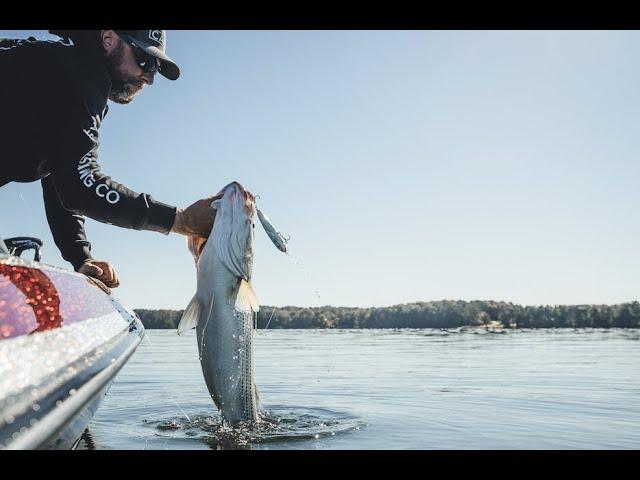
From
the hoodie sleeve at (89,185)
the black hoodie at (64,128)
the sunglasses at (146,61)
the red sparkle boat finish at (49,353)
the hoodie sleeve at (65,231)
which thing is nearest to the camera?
the red sparkle boat finish at (49,353)

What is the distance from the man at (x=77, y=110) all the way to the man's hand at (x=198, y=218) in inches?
0.4

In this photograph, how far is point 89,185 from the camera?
395 centimetres

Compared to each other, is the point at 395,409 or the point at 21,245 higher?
the point at 21,245

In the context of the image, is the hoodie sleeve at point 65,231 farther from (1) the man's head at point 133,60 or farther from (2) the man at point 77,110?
(1) the man's head at point 133,60

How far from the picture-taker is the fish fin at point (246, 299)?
4746 mm

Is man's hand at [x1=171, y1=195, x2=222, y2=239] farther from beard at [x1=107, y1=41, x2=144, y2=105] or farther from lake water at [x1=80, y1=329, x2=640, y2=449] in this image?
lake water at [x1=80, y1=329, x2=640, y2=449]

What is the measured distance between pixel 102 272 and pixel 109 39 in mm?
1769

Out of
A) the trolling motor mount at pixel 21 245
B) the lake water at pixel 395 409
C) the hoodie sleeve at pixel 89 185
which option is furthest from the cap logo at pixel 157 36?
the lake water at pixel 395 409

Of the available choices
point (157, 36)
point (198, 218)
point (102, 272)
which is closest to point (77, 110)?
point (157, 36)

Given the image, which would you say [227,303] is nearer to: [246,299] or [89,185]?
[246,299]

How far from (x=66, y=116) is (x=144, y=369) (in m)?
9.47
